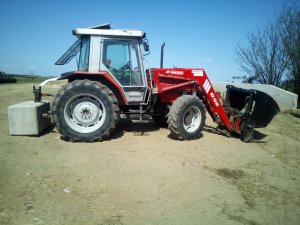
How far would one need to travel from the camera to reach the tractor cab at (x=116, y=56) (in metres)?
6.66

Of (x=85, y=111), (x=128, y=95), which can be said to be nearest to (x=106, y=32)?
(x=128, y=95)

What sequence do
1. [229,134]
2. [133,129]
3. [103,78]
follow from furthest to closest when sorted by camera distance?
[133,129], [229,134], [103,78]

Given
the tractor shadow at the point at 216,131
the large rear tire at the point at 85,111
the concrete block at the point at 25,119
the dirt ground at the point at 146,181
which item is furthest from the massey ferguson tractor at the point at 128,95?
the concrete block at the point at 25,119

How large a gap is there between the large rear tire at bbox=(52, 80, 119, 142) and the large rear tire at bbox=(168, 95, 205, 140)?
4.29 feet

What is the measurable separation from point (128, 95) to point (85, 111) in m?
1.10

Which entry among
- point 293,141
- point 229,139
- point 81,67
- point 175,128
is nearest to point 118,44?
point 81,67

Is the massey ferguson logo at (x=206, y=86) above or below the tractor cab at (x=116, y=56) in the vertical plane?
below

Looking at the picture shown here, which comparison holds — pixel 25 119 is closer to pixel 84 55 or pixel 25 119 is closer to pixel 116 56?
pixel 84 55

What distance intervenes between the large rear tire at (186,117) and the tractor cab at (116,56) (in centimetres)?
87

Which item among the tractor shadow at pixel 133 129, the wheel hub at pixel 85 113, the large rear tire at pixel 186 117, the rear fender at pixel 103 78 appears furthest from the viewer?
the tractor shadow at pixel 133 129

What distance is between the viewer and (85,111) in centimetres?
652

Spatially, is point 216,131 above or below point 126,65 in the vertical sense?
below

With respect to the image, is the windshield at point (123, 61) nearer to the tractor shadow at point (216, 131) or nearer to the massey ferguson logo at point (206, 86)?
the massey ferguson logo at point (206, 86)

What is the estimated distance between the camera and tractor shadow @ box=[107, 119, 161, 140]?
7297 mm
